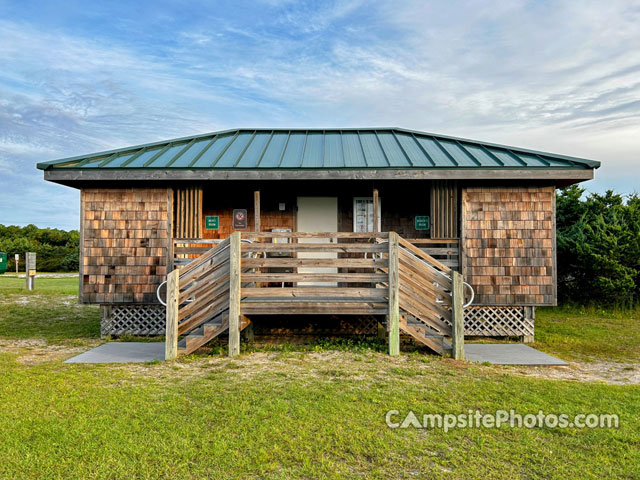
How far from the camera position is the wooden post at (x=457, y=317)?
6633mm

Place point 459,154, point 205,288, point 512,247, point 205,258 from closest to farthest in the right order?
1. point 205,288
2. point 205,258
3. point 512,247
4. point 459,154

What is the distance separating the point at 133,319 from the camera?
29.5 ft

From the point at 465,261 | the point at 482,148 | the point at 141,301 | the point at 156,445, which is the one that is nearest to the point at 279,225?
the point at 141,301

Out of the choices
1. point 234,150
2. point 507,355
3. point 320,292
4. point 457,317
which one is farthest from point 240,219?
point 507,355

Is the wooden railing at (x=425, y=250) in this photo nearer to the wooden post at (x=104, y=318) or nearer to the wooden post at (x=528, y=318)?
the wooden post at (x=528, y=318)

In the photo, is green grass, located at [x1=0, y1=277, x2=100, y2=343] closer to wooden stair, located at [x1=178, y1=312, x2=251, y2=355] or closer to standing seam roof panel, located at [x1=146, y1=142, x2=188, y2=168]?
wooden stair, located at [x1=178, y1=312, x2=251, y2=355]

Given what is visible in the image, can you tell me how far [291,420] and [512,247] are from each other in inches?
262

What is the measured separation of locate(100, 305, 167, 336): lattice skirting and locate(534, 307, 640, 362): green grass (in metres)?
8.13

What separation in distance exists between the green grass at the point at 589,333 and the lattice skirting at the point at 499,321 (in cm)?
47

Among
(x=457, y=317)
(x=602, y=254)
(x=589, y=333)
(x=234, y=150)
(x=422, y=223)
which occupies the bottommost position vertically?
(x=589, y=333)

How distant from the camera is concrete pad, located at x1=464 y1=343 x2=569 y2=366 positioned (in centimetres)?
665

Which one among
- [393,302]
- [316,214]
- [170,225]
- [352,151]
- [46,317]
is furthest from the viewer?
[46,317]

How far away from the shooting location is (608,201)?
1426 centimetres

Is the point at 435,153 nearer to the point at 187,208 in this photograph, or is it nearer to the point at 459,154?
the point at 459,154
